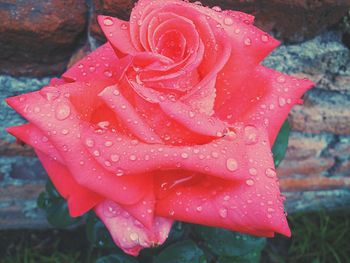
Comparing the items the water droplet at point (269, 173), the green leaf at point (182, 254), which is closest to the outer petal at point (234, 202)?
the water droplet at point (269, 173)

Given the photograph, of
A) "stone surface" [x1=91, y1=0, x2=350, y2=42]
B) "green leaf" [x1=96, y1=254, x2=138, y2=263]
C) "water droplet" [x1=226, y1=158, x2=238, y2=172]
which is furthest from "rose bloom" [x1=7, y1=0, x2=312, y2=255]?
"green leaf" [x1=96, y1=254, x2=138, y2=263]

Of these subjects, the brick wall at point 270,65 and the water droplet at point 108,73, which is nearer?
the water droplet at point 108,73

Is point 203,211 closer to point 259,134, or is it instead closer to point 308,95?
point 259,134

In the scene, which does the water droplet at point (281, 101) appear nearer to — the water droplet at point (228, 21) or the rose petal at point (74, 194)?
the water droplet at point (228, 21)

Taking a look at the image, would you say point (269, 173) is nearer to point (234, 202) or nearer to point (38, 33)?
point (234, 202)

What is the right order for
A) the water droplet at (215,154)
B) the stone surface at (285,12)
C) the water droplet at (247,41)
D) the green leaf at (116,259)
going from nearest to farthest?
the water droplet at (215,154), the water droplet at (247,41), the stone surface at (285,12), the green leaf at (116,259)

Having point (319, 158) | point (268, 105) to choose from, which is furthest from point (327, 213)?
point (268, 105)

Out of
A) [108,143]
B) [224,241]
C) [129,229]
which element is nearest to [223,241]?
[224,241]

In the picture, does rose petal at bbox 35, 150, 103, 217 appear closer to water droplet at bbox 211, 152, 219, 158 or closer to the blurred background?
water droplet at bbox 211, 152, 219, 158
